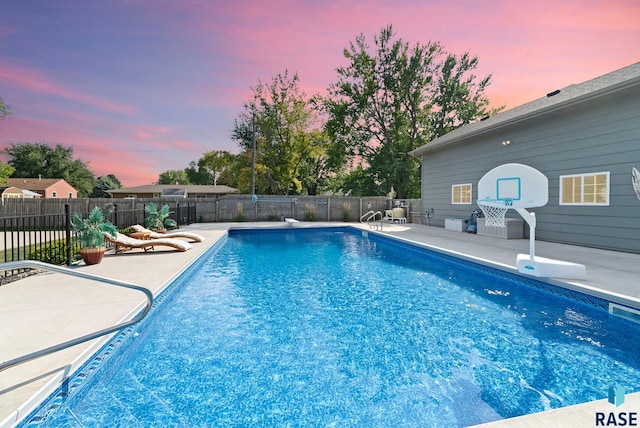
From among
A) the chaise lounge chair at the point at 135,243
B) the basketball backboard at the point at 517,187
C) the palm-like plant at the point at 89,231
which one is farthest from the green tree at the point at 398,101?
the palm-like plant at the point at 89,231

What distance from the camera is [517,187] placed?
5.86 meters

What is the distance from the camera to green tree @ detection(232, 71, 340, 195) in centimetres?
2369

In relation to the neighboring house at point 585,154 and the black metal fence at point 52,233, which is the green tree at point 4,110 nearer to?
the black metal fence at point 52,233

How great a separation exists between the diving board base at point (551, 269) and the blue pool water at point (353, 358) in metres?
0.20

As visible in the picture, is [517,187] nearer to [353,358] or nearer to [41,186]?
[353,358]

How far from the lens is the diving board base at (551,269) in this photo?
4531 millimetres

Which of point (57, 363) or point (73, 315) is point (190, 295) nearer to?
point (73, 315)

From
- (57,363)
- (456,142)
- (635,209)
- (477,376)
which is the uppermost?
(456,142)

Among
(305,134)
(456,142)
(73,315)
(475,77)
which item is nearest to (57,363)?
(73,315)

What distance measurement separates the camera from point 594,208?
7246mm

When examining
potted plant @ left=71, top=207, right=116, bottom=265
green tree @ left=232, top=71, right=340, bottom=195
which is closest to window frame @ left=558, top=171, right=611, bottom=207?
potted plant @ left=71, top=207, right=116, bottom=265

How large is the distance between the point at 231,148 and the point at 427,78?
663 inches

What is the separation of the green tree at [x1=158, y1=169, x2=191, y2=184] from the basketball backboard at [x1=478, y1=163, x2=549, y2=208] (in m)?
53.7

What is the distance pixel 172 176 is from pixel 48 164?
17432mm
